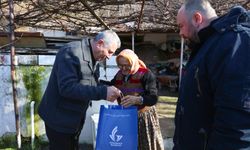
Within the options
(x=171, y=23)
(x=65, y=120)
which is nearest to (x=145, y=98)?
(x=65, y=120)

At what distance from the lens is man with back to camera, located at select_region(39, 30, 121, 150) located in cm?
299

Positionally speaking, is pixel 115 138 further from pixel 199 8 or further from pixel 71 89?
pixel 199 8

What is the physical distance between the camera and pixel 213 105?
192 centimetres

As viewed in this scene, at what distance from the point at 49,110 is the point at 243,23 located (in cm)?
191

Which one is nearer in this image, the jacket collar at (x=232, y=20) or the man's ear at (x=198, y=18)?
the jacket collar at (x=232, y=20)

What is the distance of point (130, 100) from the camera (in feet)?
11.2

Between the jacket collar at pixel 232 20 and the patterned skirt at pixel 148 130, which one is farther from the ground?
the jacket collar at pixel 232 20

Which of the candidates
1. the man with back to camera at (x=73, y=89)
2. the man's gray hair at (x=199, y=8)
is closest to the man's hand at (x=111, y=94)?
the man with back to camera at (x=73, y=89)

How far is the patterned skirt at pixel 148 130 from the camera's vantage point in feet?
12.0

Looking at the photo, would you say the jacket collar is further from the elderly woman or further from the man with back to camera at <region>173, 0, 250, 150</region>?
the elderly woman

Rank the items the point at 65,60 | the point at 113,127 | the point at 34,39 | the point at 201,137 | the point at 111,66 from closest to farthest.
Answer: the point at 201,137 < the point at 65,60 < the point at 113,127 < the point at 111,66 < the point at 34,39

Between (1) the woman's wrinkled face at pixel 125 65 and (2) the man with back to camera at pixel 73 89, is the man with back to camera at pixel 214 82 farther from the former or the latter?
(1) the woman's wrinkled face at pixel 125 65

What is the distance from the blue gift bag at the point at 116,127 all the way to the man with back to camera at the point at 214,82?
125 cm

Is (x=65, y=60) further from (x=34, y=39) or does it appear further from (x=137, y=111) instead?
(x=34, y=39)
